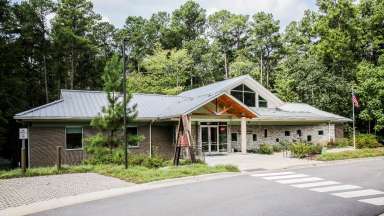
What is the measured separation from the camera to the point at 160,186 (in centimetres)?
1262

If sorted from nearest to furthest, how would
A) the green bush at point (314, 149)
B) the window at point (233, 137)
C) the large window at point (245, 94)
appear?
the green bush at point (314, 149) → the window at point (233, 137) → the large window at point (245, 94)

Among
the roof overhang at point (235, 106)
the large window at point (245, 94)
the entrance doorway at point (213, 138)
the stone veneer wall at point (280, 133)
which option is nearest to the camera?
the roof overhang at point (235, 106)

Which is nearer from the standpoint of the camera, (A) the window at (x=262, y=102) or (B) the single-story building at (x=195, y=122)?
(B) the single-story building at (x=195, y=122)

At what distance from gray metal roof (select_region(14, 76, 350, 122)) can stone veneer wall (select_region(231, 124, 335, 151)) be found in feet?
4.20

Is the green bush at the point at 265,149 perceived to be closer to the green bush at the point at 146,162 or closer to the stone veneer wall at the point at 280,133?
the stone veneer wall at the point at 280,133

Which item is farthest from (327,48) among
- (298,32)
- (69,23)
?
(69,23)

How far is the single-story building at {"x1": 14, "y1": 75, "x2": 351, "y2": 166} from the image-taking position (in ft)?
67.6

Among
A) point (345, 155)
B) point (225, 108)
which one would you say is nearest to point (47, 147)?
point (225, 108)

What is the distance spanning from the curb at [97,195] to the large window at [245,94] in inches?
606

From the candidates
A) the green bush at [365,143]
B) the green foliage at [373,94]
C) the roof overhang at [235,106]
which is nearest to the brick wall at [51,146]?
the roof overhang at [235,106]

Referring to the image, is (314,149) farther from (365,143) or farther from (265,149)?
(365,143)

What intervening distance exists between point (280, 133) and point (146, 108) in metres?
12.4

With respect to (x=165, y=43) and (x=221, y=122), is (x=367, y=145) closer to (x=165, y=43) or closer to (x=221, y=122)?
(x=221, y=122)

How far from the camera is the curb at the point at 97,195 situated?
374 inches
